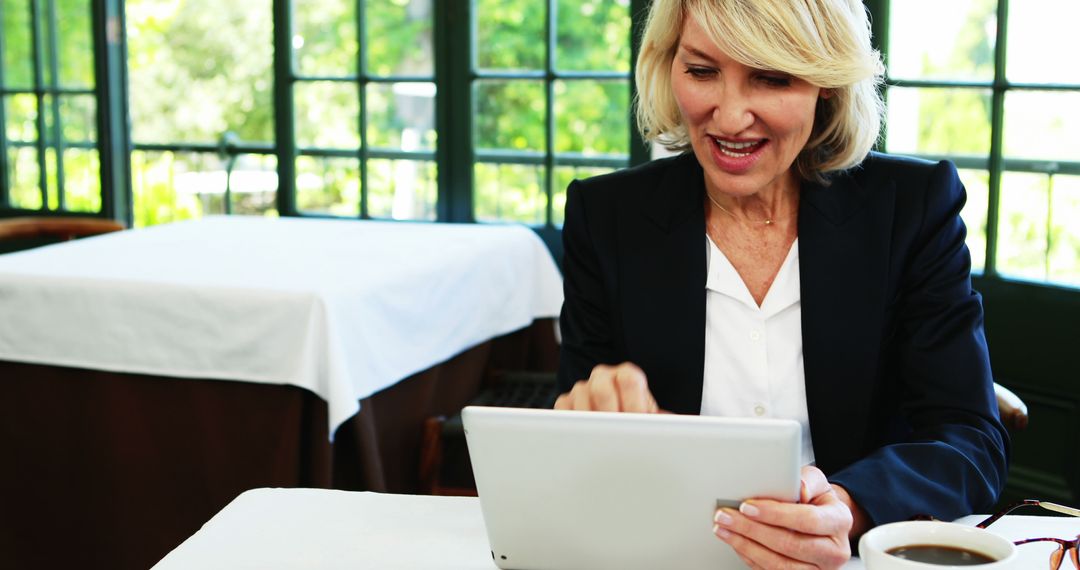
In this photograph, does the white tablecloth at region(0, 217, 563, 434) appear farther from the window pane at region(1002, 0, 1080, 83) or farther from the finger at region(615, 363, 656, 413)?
the window pane at region(1002, 0, 1080, 83)

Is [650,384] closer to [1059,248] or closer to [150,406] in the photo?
[150,406]

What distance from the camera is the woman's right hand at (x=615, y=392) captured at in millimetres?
1165

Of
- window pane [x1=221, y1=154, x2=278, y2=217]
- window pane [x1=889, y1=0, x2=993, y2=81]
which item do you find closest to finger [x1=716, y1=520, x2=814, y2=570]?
window pane [x1=889, y1=0, x2=993, y2=81]

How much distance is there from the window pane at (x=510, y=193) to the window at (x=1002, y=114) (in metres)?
1.17

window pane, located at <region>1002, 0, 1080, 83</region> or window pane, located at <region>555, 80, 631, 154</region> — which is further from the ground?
window pane, located at <region>1002, 0, 1080, 83</region>

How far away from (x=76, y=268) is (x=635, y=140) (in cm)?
164

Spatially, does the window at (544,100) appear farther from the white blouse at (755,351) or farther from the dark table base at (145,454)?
the white blouse at (755,351)

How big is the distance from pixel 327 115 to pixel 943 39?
197 centimetres

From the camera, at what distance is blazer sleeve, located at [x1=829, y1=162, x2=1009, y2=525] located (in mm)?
1185

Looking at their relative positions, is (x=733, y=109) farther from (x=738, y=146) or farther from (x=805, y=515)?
(x=805, y=515)

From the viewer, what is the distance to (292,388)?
217 cm

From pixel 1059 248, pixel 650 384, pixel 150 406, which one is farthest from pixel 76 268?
pixel 1059 248

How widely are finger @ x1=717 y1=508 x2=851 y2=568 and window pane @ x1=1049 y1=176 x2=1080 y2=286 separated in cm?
185

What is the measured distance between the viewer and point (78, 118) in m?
4.12
